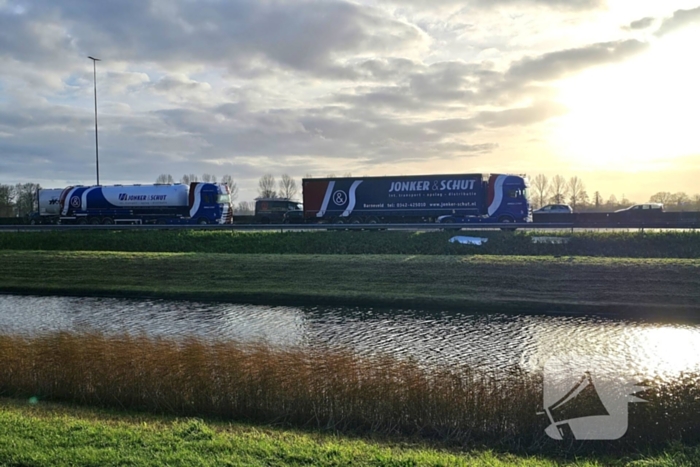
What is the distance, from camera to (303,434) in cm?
825

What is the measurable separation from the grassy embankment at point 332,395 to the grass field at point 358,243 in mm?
17416

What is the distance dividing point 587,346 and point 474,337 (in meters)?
2.88

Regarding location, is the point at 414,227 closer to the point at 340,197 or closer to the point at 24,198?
the point at 340,197

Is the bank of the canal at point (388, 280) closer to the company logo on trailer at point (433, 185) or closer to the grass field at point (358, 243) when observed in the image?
the grass field at point (358, 243)

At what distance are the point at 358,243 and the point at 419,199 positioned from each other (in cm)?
1022

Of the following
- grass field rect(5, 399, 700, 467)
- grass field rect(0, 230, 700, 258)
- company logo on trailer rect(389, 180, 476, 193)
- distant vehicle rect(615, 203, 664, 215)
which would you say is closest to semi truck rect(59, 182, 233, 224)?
grass field rect(0, 230, 700, 258)

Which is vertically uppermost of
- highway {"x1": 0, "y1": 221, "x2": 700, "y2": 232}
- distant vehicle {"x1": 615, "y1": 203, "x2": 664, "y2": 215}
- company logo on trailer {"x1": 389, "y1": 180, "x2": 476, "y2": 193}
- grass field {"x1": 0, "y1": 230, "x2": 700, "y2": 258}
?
company logo on trailer {"x1": 389, "y1": 180, "x2": 476, "y2": 193}

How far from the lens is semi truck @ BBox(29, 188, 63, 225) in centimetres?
4862

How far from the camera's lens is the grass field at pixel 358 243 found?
2736 centimetres

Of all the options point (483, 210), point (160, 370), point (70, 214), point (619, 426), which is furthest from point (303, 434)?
point (70, 214)

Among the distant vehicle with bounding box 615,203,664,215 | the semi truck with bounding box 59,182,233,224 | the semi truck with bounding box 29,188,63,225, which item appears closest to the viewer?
the distant vehicle with bounding box 615,203,664,215

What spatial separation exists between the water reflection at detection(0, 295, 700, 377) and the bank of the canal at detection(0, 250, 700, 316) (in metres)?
1.40

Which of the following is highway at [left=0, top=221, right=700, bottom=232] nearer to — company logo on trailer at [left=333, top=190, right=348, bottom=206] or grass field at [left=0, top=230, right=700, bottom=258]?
grass field at [left=0, top=230, right=700, bottom=258]

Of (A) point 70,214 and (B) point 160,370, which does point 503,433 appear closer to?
(B) point 160,370
